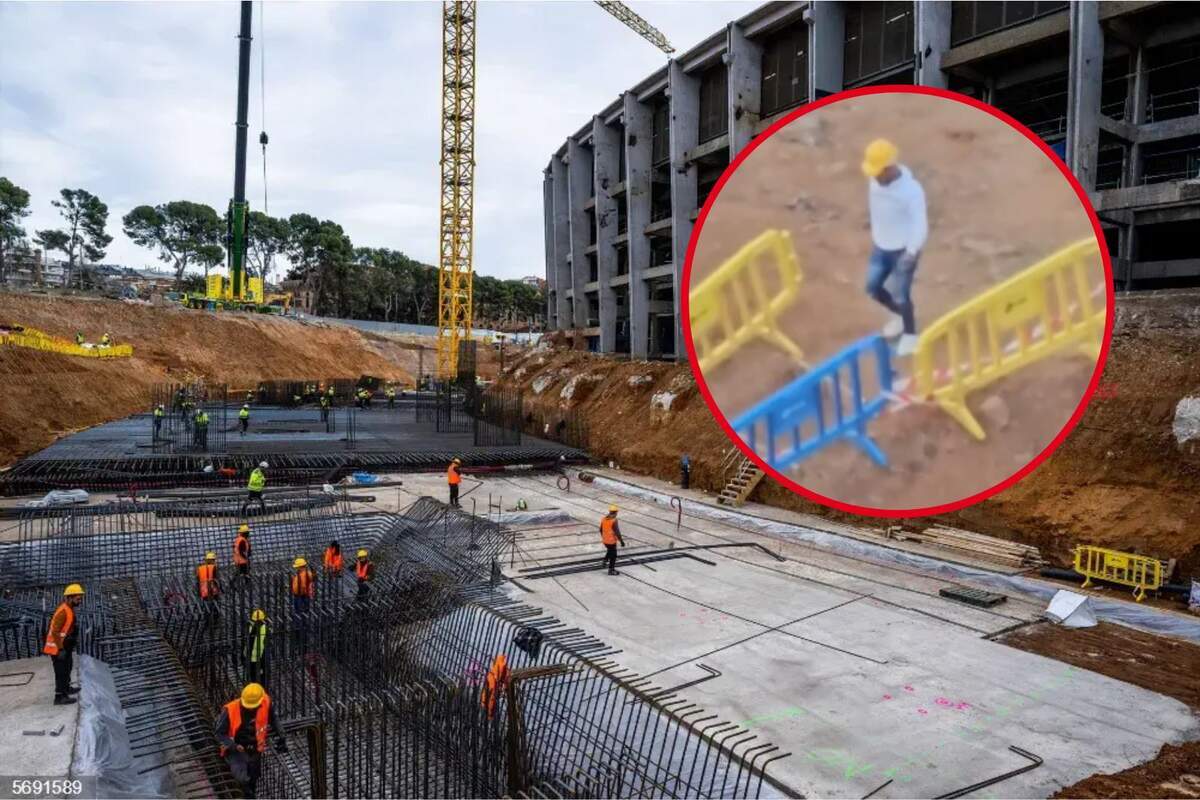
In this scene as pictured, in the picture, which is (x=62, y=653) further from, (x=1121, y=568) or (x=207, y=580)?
(x=1121, y=568)

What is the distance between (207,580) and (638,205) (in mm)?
31216

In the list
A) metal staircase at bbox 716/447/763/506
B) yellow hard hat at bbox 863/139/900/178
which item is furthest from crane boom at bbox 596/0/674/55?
yellow hard hat at bbox 863/139/900/178

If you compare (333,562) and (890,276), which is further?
(333,562)

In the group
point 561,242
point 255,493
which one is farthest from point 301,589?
point 561,242

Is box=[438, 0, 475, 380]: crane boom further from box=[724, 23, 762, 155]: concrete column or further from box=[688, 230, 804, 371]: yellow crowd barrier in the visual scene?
box=[688, 230, 804, 371]: yellow crowd barrier

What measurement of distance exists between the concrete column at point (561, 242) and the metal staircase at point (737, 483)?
32361mm

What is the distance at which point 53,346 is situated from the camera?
1587 inches

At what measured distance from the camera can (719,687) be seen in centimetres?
1006

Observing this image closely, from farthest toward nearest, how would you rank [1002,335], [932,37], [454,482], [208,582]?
1. [932,37]
2. [454,482]
3. [208,582]
4. [1002,335]

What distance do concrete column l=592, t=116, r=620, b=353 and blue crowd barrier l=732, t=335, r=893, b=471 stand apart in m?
42.9

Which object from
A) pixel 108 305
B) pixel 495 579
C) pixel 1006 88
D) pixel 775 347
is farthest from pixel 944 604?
pixel 108 305

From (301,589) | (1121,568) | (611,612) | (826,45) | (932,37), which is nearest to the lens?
(301,589)

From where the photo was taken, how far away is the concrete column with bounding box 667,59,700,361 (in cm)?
3262

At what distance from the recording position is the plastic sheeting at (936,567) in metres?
12.5
